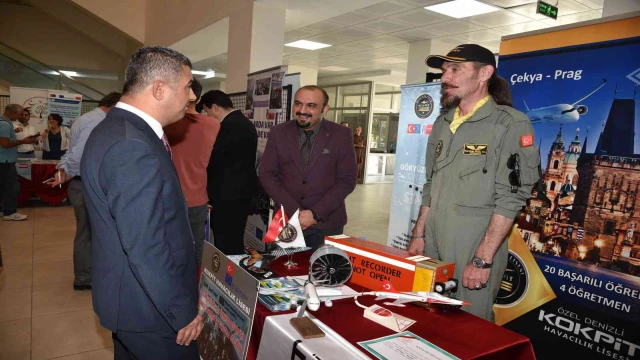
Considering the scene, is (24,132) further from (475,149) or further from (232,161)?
(475,149)

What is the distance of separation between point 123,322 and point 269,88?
2.88 meters

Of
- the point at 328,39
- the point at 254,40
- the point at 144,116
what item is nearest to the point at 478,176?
the point at 144,116

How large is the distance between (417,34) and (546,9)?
2398mm

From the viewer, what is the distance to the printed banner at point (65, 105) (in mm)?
7090

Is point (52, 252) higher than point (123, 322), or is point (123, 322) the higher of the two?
point (123, 322)

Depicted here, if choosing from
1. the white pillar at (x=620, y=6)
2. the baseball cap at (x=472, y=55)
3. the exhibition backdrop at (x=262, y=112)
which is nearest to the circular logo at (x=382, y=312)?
the baseball cap at (x=472, y=55)

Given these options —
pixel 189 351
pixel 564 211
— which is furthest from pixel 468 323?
pixel 564 211

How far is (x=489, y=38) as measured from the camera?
643cm

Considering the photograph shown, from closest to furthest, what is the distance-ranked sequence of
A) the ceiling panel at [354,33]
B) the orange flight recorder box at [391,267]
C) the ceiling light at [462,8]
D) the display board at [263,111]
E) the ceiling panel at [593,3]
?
the orange flight recorder box at [391,267]
the display board at [263,111]
the ceiling panel at [593,3]
the ceiling light at [462,8]
the ceiling panel at [354,33]

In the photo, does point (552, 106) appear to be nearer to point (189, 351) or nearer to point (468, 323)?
point (468, 323)

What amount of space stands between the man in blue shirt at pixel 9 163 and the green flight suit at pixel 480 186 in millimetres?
5310

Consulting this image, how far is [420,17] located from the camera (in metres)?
5.57

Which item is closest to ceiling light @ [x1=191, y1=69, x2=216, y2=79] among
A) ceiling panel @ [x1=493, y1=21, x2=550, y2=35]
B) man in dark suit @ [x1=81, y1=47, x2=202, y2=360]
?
ceiling panel @ [x1=493, y1=21, x2=550, y2=35]

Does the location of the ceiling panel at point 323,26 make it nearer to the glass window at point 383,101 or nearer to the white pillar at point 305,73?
the white pillar at point 305,73
